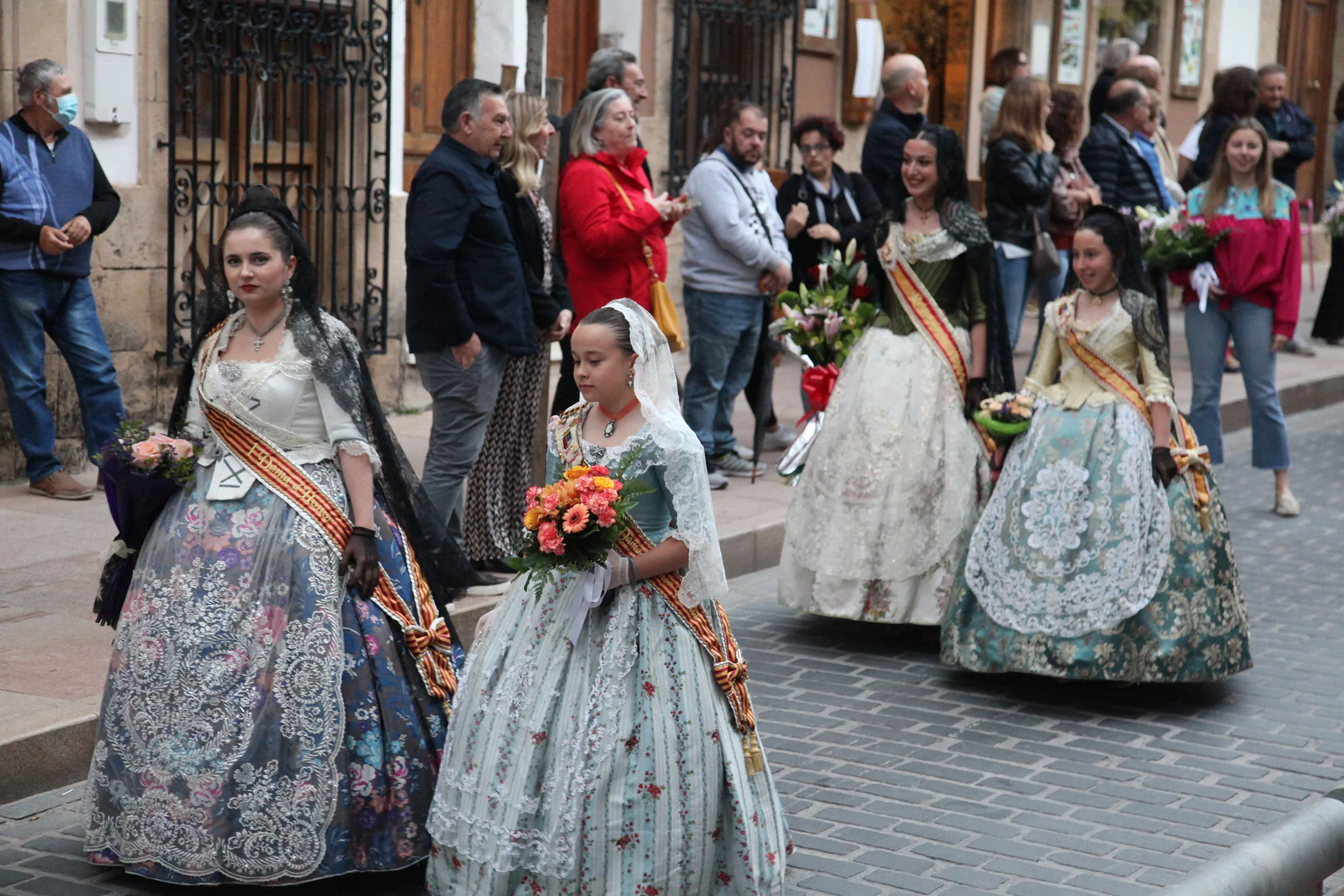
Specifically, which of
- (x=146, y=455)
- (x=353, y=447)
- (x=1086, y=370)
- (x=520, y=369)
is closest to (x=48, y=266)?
(x=520, y=369)

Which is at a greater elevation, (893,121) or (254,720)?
(893,121)

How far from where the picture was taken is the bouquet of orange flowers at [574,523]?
4.01m

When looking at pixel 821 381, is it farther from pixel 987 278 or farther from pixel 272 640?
pixel 272 640

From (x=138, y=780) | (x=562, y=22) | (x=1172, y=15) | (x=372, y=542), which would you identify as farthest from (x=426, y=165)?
(x=1172, y=15)

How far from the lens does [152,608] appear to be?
431 centimetres

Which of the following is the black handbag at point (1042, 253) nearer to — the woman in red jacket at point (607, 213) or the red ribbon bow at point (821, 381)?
the woman in red jacket at point (607, 213)

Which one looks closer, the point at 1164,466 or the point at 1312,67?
the point at 1164,466

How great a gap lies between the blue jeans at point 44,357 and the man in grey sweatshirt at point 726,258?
8.98ft

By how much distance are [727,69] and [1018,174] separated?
361 centimetres

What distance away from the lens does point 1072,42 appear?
55.8 feet

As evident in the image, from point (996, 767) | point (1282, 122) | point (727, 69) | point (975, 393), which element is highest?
point (727, 69)

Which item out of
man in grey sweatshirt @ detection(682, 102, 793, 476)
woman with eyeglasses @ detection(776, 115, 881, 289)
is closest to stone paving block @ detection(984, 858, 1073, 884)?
man in grey sweatshirt @ detection(682, 102, 793, 476)

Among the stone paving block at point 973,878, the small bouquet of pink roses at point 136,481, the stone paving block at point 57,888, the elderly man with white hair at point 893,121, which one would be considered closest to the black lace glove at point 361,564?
the small bouquet of pink roses at point 136,481

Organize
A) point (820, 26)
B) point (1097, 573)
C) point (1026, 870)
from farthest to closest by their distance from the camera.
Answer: point (820, 26)
point (1097, 573)
point (1026, 870)
